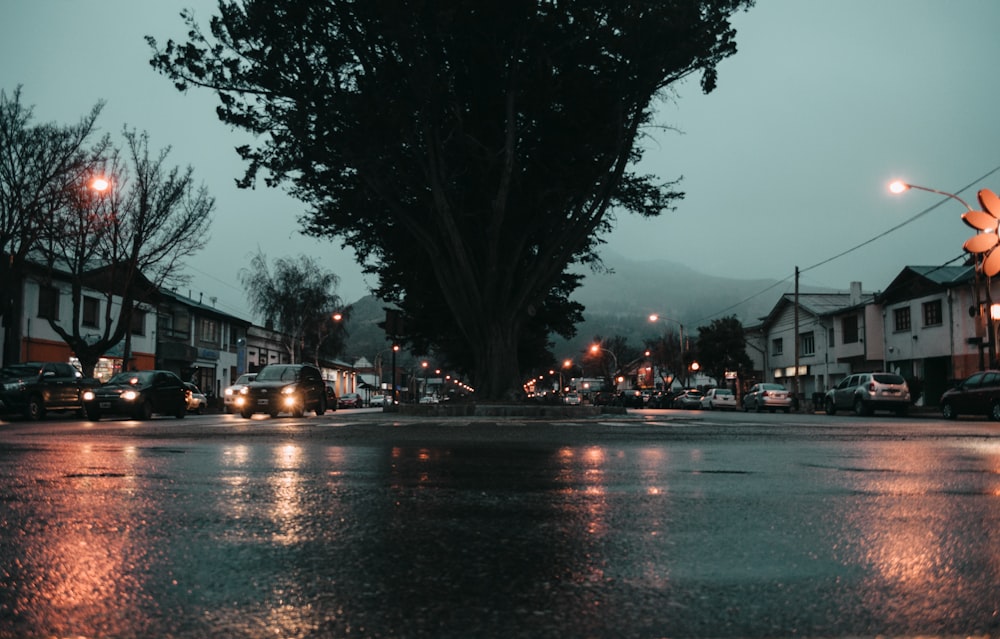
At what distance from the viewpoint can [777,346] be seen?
244ft

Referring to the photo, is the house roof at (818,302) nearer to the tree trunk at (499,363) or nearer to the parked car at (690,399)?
the parked car at (690,399)

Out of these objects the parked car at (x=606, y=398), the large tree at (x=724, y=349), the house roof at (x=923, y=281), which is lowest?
the parked car at (x=606, y=398)

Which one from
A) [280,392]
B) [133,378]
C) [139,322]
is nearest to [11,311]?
[133,378]

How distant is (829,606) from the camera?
3383 millimetres

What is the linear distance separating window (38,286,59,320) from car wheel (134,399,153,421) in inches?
716

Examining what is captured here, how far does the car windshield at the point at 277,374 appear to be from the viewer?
29978 mm

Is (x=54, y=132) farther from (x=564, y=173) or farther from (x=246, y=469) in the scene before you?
(x=246, y=469)

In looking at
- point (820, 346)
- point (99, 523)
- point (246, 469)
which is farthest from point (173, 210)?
point (820, 346)

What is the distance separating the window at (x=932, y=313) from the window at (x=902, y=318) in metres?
2.12

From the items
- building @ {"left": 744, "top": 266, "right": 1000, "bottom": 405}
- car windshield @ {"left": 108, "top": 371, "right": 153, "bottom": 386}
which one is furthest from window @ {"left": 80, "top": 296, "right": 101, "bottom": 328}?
building @ {"left": 744, "top": 266, "right": 1000, "bottom": 405}

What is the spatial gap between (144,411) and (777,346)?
58.3 metres

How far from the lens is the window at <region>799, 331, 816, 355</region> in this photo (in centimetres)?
6689

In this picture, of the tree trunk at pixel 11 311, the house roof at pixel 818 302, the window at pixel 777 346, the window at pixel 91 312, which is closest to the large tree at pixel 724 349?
the window at pixel 777 346

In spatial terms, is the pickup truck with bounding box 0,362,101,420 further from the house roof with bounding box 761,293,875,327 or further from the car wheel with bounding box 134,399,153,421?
the house roof with bounding box 761,293,875,327
